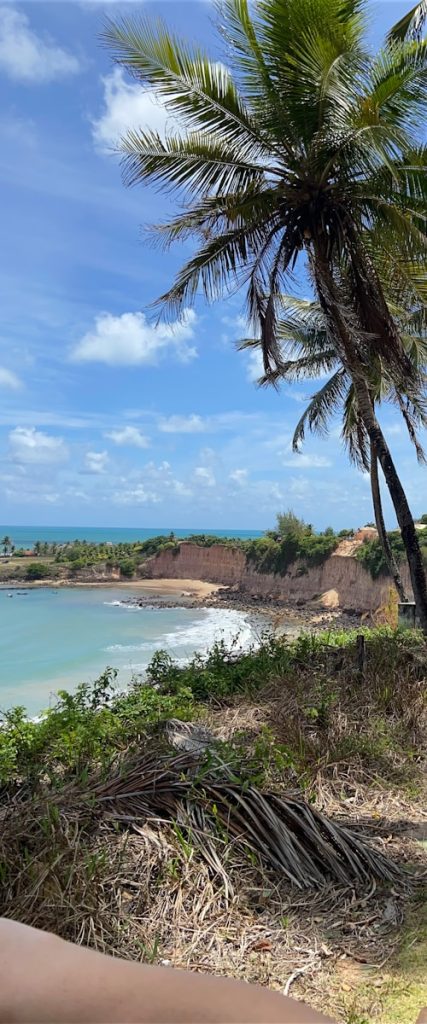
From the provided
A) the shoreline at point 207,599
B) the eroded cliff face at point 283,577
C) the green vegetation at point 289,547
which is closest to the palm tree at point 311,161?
the shoreline at point 207,599

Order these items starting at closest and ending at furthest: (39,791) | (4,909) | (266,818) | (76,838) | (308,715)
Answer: (4,909)
(76,838)
(266,818)
(39,791)
(308,715)

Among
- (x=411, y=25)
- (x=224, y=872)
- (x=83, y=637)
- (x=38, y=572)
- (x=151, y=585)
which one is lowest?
(x=83, y=637)

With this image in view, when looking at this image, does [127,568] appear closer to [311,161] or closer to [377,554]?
[377,554]

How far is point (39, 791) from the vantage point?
3676 millimetres

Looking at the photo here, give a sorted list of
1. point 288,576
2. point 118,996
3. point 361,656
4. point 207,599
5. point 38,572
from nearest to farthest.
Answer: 1. point 118,996
2. point 361,656
3. point 288,576
4. point 207,599
5. point 38,572

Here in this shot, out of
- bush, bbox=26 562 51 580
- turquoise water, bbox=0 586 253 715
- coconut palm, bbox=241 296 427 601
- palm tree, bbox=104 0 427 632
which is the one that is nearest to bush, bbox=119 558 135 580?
bush, bbox=26 562 51 580

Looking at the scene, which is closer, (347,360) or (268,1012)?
(268,1012)

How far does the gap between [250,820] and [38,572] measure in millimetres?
56246

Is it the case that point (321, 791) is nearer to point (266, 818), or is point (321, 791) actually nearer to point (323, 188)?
point (266, 818)

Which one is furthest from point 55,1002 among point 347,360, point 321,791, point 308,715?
point 347,360

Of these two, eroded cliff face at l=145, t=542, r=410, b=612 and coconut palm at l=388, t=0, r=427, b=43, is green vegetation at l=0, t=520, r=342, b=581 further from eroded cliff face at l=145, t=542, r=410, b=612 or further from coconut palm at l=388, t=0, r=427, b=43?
coconut palm at l=388, t=0, r=427, b=43

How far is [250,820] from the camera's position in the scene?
11.3 ft

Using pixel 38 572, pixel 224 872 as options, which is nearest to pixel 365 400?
pixel 224 872

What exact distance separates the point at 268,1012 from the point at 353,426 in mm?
16547
